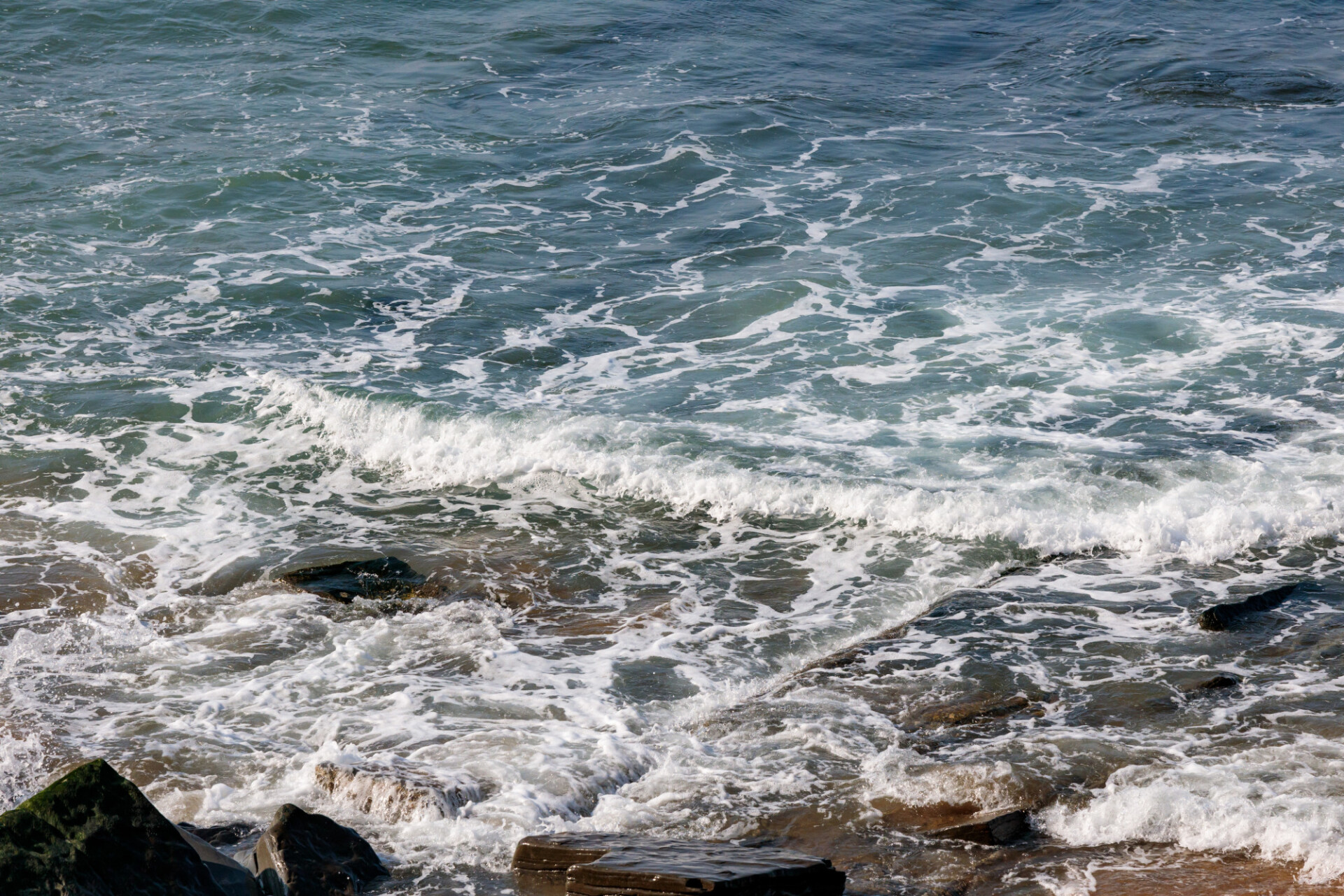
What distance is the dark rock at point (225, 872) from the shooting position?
595 centimetres

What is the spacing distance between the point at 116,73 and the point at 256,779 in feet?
79.8

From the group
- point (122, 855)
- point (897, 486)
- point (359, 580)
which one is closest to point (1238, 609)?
point (897, 486)

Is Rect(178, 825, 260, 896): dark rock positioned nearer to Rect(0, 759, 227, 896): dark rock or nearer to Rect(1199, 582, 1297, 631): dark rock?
Rect(0, 759, 227, 896): dark rock

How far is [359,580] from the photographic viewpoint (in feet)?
35.2

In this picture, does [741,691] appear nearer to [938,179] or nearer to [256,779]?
[256,779]

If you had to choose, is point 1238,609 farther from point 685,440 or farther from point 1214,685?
point 685,440

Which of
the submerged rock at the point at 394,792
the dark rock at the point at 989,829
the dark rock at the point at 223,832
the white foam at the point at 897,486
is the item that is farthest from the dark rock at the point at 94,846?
the white foam at the point at 897,486

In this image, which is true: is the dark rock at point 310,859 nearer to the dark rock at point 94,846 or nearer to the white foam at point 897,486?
the dark rock at point 94,846

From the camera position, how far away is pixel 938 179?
21.6 m

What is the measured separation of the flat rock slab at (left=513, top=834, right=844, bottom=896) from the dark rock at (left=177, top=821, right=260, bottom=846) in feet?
5.74

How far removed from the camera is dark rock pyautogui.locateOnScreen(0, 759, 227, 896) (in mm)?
5457

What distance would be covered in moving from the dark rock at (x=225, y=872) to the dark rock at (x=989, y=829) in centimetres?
360

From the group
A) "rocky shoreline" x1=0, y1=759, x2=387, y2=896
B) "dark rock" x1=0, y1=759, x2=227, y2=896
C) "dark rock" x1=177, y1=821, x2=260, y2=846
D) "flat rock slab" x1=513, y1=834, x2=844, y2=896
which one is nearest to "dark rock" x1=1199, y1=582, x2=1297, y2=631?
"flat rock slab" x1=513, y1=834, x2=844, y2=896

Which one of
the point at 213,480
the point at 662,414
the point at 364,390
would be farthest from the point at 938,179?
the point at 213,480
